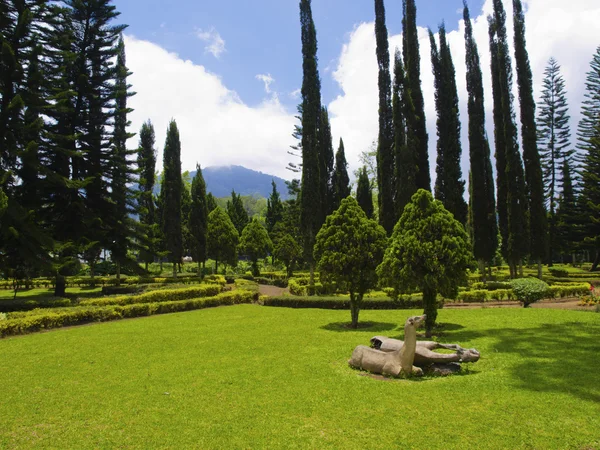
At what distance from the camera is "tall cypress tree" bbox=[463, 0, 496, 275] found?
1000 inches

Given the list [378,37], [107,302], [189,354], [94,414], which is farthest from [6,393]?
[378,37]

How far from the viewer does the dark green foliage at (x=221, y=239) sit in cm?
3419

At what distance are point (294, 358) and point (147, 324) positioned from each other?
7.62m

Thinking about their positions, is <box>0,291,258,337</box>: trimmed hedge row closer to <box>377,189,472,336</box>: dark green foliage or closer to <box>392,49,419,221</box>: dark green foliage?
<box>377,189,472,336</box>: dark green foliage

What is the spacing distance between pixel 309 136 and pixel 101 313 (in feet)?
56.1

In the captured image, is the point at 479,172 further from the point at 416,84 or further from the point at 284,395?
the point at 284,395

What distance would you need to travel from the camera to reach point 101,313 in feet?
50.0

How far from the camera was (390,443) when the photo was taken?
470cm

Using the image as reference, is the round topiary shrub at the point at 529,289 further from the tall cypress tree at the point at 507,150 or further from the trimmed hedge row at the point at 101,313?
the trimmed hedge row at the point at 101,313

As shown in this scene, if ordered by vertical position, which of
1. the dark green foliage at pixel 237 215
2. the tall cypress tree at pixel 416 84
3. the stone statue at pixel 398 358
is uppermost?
the tall cypress tree at pixel 416 84

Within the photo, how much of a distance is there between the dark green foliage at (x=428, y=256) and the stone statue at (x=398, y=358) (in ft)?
11.6

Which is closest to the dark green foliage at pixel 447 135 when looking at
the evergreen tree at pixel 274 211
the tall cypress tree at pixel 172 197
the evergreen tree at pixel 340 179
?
the evergreen tree at pixel 340 179

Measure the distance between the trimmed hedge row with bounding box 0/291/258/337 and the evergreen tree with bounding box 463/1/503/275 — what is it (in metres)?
15.2

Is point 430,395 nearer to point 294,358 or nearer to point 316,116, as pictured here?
point 294,358
